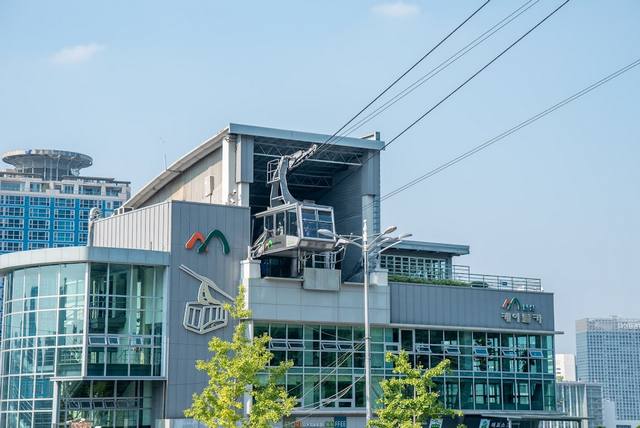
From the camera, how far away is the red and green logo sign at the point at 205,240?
5309 centimetres

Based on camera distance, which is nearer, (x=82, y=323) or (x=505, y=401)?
(x=82, y=323)

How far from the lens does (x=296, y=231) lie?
54.4 m

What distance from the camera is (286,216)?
55188 millimetres

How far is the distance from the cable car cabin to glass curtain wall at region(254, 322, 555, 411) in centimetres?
394

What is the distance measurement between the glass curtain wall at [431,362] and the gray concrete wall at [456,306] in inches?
24.4

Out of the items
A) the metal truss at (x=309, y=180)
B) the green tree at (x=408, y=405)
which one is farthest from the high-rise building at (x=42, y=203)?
the green tree at (x=408, y=405)

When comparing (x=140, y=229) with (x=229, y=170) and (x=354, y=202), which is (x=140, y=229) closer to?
(x=229, y=170)

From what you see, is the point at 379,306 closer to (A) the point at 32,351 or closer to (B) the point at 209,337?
(B) the point at 209,337

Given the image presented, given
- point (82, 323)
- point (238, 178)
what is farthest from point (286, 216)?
point (82, 323)

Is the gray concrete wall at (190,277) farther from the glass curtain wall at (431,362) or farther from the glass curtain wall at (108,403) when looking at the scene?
the glass curtain wall at (431,362)

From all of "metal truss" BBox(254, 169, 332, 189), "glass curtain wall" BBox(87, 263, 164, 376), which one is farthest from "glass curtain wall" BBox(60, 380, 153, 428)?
"metal truss" BBox(254, 169, 332, 189)

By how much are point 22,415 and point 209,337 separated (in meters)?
9.82

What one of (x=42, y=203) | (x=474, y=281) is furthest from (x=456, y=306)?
(x=42, y=203)

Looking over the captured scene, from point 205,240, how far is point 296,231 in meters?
4.56
